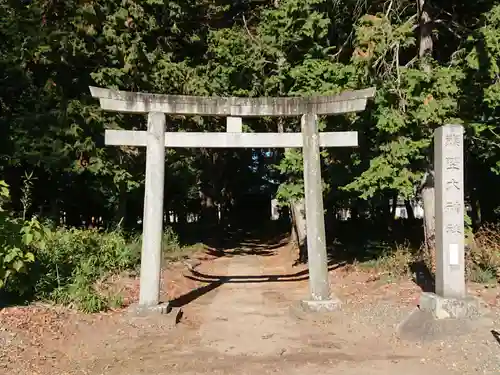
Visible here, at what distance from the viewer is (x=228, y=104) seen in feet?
34.8

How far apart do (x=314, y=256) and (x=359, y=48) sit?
518 centimetres

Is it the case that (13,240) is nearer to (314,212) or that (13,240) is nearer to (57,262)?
(57,262)

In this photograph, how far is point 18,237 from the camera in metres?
7.91

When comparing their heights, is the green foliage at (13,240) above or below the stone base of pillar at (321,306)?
above

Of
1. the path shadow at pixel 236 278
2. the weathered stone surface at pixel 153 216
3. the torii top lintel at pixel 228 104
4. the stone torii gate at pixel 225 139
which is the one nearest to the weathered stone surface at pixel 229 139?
the stone torii gate at pixel 225 139

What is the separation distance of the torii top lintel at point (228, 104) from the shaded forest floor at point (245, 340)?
3918mm

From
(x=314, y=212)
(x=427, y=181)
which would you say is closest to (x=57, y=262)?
(x=314, y=212)

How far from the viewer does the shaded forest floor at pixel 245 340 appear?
272 inches

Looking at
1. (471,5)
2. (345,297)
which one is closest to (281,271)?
(345,297)

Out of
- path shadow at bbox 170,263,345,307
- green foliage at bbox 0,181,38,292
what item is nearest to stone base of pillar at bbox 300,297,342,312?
path shadow at bbox 170,263,345,307

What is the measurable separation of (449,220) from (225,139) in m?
4.60

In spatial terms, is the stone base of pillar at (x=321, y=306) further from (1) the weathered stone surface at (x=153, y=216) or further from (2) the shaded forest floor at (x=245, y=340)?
(1) the weathered stone surface at (x=153, y=216)

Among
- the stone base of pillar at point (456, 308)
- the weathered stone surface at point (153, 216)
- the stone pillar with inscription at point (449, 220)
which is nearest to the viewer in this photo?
the stone base of pillar at point (456, 308)

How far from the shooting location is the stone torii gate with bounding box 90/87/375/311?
32.7 ft
